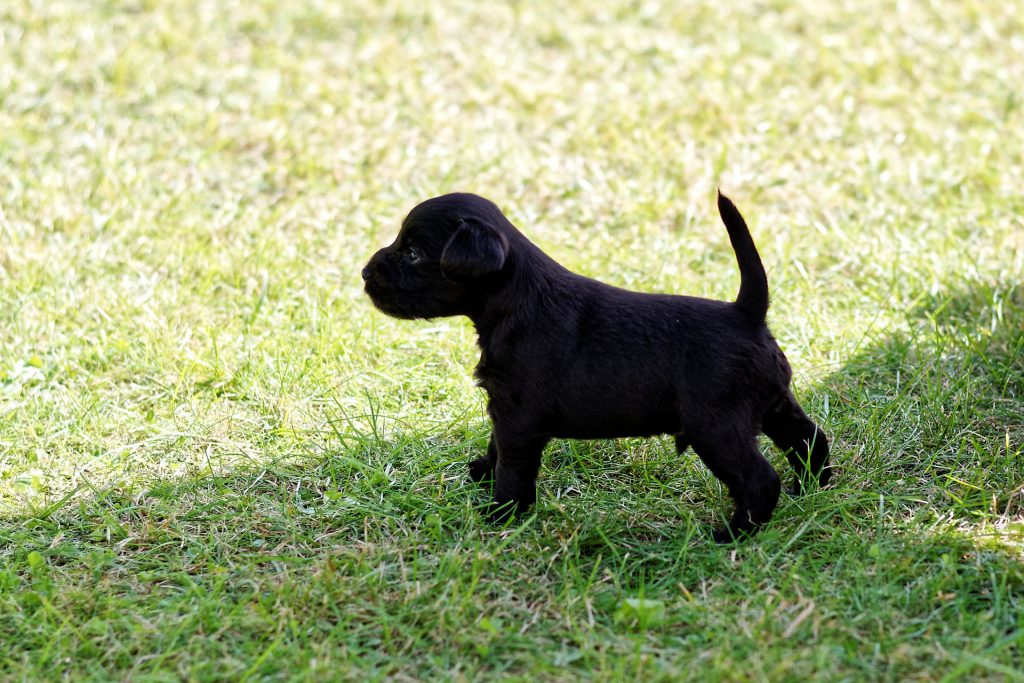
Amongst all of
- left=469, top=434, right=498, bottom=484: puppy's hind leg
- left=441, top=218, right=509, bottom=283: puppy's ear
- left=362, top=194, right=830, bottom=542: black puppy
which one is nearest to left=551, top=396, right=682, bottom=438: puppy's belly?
left=362, top=194, right=830, bottom=542: black puppy

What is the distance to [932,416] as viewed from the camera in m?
4.70

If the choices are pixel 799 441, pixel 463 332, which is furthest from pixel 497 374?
pixel 463 332

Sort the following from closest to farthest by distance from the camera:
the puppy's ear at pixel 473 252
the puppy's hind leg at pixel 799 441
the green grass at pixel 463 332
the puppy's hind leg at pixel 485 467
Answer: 1. the green grass at pixel 463 332
2. the puppy's ear at pixel 473 252
3. the puppy's hind leg at pixel 799 441
4. the puppy's hind leg at pixel 485 467

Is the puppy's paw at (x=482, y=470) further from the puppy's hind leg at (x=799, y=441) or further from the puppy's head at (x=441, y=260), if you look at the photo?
the puppy's hind leg at (x=799, y=441)

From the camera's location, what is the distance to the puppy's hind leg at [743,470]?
3.65 meters

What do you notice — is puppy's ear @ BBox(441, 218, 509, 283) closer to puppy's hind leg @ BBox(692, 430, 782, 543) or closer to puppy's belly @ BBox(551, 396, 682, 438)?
puppy's belly @ BBox(551, 396, 682, 438)

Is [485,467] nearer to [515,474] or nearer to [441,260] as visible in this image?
[515,474]

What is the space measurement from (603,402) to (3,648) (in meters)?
2.10

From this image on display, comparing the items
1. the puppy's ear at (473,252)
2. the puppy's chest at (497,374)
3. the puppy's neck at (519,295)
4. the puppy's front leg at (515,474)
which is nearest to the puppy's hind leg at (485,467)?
the puppy's front leg at (515,474)

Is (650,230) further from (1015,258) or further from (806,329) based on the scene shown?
(1015,258)

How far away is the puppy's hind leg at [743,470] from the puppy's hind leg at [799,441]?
273mm

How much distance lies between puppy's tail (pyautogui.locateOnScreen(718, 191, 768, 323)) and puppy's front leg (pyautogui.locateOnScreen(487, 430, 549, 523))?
0.85 metres

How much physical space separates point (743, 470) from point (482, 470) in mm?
1133

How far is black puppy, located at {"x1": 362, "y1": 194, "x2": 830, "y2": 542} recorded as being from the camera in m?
3.67
